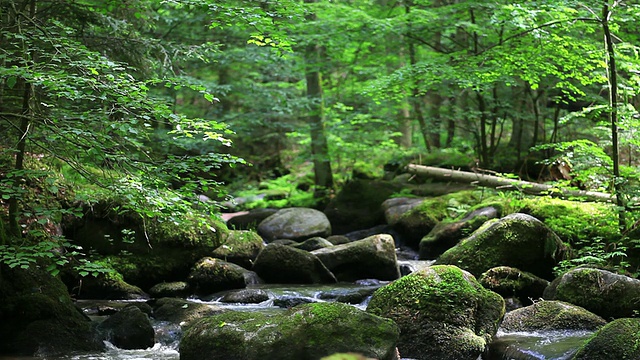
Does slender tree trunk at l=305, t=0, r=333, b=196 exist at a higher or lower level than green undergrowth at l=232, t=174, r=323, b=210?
higher

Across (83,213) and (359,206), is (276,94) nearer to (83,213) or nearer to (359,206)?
(359,206)

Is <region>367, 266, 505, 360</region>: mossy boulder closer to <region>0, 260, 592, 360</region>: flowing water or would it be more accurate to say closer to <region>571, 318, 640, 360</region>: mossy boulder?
<region>0, 260, 592, 360</region>: flowing water

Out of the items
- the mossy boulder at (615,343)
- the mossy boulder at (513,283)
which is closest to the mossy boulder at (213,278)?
the mossy boulder at (513,283)

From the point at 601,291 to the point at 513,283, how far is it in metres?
1.28

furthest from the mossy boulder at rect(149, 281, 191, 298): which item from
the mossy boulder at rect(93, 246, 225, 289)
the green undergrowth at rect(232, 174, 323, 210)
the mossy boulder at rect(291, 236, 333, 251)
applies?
the green undergrowth at rect(232, 174, 323, 210)

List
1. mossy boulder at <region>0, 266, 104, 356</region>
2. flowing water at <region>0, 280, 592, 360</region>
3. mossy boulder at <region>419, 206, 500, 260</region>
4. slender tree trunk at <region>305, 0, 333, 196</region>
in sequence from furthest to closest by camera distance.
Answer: slender tree trunk at <region>305, 0, 333, 196</region>
mossy boulder at <region>419, 206, 500, 260</region>
mossy boulder at <region>0, 266, 104, 356</region>
flowing water at <region>0, 280, 592, 360</region>

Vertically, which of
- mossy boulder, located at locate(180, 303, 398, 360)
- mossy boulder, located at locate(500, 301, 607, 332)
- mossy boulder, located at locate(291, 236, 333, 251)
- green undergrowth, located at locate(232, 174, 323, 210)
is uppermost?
mossy boulder, located at locate(180, 303, 398, 360)

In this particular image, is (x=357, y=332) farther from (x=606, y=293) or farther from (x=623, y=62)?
(x=623, y=62)

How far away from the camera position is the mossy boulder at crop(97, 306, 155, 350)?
21.2 feet

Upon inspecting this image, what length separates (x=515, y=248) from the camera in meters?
8.52

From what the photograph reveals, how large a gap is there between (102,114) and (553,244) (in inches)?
262

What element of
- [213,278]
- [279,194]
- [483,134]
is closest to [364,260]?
[213,278]

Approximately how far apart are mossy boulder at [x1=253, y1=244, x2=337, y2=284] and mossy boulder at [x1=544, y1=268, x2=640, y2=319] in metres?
4.28

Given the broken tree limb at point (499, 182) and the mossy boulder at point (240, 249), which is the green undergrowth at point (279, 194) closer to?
the broken tree limb at point (499, 182)
